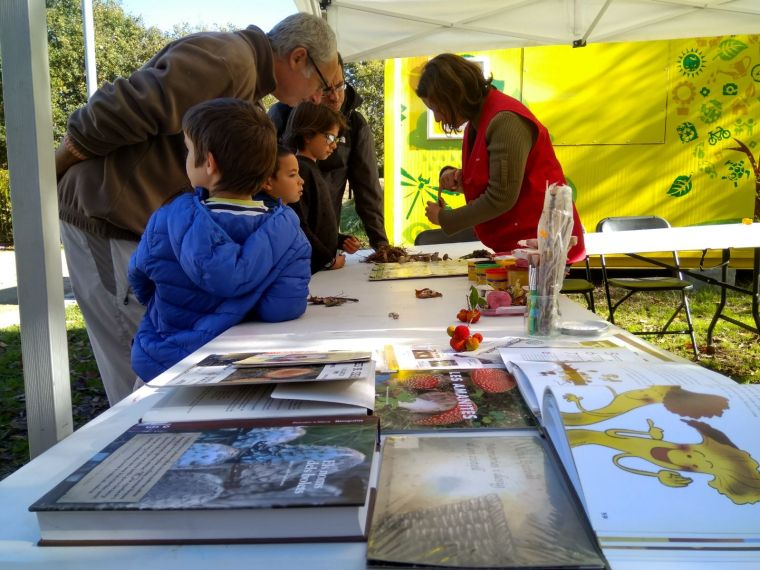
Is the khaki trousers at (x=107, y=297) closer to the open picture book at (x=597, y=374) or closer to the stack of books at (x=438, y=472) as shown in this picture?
the stack of books at (x=438, y=472)

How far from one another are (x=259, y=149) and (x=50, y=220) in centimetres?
56

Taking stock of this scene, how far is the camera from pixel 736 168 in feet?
20.0

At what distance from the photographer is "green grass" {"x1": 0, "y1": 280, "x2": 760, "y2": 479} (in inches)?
131

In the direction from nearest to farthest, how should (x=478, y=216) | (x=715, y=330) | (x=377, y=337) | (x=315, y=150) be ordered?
1. (x=377, y=337)
2. (x=478, y=216)
3. (x=315, y=150)
4. (x=715, y=330)

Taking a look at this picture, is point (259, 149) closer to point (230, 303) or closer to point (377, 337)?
point (230, 303)

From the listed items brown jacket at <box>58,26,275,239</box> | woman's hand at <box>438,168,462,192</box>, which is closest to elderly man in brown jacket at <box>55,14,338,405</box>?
brown jacket at <box>58,26,275,239</box>

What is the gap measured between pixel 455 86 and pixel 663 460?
5.87 feet

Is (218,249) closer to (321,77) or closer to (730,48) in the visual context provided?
(321,77)

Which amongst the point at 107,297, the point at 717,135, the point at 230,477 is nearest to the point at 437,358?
the point at 230,477

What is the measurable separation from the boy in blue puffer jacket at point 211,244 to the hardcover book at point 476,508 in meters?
0.78

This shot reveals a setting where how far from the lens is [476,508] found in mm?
592

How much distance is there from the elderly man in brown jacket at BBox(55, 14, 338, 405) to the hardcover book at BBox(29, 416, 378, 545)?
123 cm

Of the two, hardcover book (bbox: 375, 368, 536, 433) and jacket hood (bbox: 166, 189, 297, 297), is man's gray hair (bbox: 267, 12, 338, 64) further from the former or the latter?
hardcover book (bbox: 375, 368, 536, 433)

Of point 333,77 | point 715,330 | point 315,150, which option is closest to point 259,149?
point 333,77
